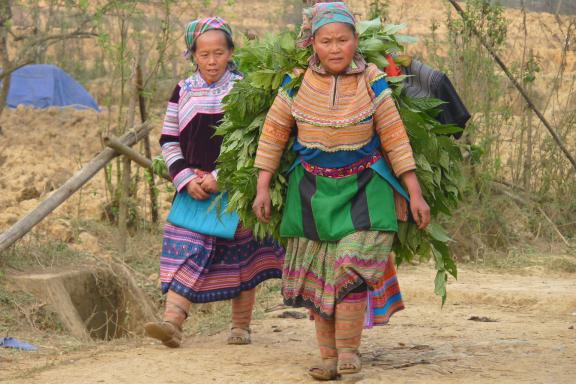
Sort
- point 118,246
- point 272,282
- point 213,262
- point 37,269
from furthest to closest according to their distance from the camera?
1. point 118,246
2. point 272,282
3. point 37,269
4. point 213,262

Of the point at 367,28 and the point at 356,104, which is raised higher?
the point at 367,28

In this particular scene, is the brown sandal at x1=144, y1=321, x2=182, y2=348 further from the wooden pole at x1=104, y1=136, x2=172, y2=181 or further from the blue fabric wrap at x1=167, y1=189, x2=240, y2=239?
the wooden pole at x1=104, y1=136, x2=172, y2=181

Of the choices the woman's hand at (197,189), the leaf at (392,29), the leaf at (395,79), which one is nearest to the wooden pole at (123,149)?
the woman's hand at (197,189)

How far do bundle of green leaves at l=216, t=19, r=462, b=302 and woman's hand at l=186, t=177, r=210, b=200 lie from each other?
57 centimetres

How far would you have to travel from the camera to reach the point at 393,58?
486 cm

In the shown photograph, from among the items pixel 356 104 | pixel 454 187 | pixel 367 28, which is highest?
pixel 367 28

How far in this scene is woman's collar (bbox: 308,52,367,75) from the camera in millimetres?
4594

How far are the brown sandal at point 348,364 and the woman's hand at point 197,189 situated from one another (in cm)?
135

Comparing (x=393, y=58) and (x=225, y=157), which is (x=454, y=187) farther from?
(x=225, y=157)

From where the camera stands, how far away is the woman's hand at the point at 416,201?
15.0ft

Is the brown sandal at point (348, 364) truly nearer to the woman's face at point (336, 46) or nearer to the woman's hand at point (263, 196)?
the woman's hand at point (263, 196)

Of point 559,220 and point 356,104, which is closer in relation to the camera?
point 356,104

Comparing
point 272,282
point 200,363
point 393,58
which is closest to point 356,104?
point 393,58

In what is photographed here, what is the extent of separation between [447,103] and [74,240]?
Answer: 4572mm
